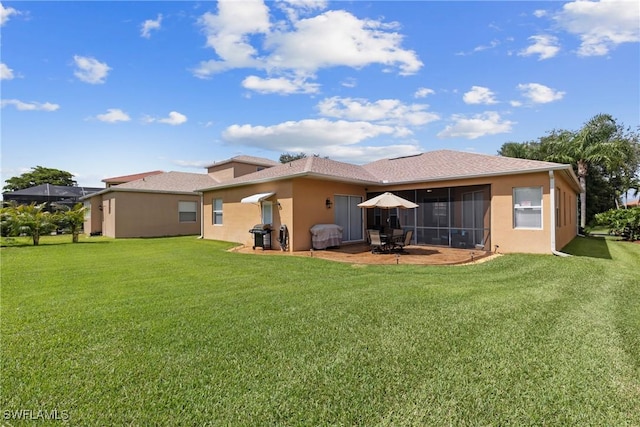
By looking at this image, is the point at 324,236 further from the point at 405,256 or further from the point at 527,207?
the point at 527,207

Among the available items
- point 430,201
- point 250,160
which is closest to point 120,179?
point 250,160

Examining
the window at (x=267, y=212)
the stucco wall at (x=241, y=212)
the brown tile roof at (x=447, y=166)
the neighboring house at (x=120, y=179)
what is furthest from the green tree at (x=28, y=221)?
the brown tile roof at (x=447, y=166)

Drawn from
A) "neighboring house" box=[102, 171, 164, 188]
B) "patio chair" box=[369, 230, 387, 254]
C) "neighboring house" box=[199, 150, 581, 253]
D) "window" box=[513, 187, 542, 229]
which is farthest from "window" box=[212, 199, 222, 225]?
"neighboring house" box=[102, 171, 164, 188]

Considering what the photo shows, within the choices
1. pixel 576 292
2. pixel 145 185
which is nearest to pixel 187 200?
pixel 145 185

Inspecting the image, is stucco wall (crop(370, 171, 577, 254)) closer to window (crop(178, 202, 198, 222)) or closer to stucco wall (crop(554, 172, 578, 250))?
stucco wall (crop(554, 172, 578, 250))

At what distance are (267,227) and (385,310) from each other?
1044 centimetres

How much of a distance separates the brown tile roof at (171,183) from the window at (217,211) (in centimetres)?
264

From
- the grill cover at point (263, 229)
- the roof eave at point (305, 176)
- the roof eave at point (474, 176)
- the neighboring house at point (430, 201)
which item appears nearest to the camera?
the roof eave at point (474, 176)

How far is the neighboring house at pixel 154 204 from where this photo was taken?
23250 millimetres

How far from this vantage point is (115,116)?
60.0ft

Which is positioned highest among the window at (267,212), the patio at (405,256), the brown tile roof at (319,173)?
the brown tile roof at (319,173)

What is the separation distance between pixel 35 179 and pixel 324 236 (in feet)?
209

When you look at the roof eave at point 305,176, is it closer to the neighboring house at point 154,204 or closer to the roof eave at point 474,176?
the roof eave at point 474,176

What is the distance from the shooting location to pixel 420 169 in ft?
57.0
